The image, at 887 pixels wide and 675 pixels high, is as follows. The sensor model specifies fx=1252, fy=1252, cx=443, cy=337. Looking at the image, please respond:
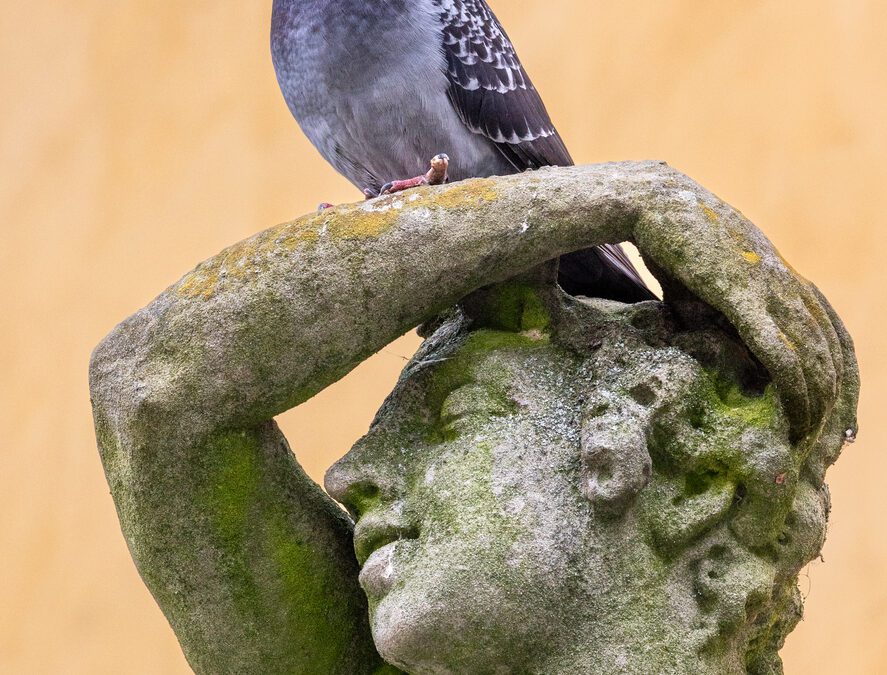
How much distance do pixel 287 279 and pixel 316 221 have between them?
0.08 meters

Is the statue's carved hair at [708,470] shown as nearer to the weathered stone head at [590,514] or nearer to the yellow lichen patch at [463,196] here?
the weathered stone head at [590,514]

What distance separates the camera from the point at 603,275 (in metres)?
1.74

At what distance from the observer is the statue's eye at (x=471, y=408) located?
1.39m

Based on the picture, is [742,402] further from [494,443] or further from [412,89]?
[412,89]

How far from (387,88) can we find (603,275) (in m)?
0.44

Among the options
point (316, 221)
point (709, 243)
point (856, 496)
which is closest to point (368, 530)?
point (316, 221)

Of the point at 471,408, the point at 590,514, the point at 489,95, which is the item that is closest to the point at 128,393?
the point at 471,408

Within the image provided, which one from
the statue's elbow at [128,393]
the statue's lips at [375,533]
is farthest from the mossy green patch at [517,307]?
the statue's elbow at [128,393]

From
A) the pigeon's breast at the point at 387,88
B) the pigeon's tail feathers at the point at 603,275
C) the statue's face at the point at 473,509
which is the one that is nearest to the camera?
the statue's face at the point at 473,509

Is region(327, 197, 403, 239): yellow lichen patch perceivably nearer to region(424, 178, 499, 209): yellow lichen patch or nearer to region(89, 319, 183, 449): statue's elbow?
region(424, 178, 499, 209): yellow lichen patch

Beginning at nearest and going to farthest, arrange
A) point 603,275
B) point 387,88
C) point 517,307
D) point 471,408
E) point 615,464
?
1. point 615,464
2. point 471,408
3. point 517,307
4. point 603,275
5. point 387,88

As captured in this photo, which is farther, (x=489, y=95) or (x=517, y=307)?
(x=489, y=95)

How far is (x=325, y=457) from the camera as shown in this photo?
10.1ft

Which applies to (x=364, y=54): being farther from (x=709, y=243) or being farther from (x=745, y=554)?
(x=745, y=554)
